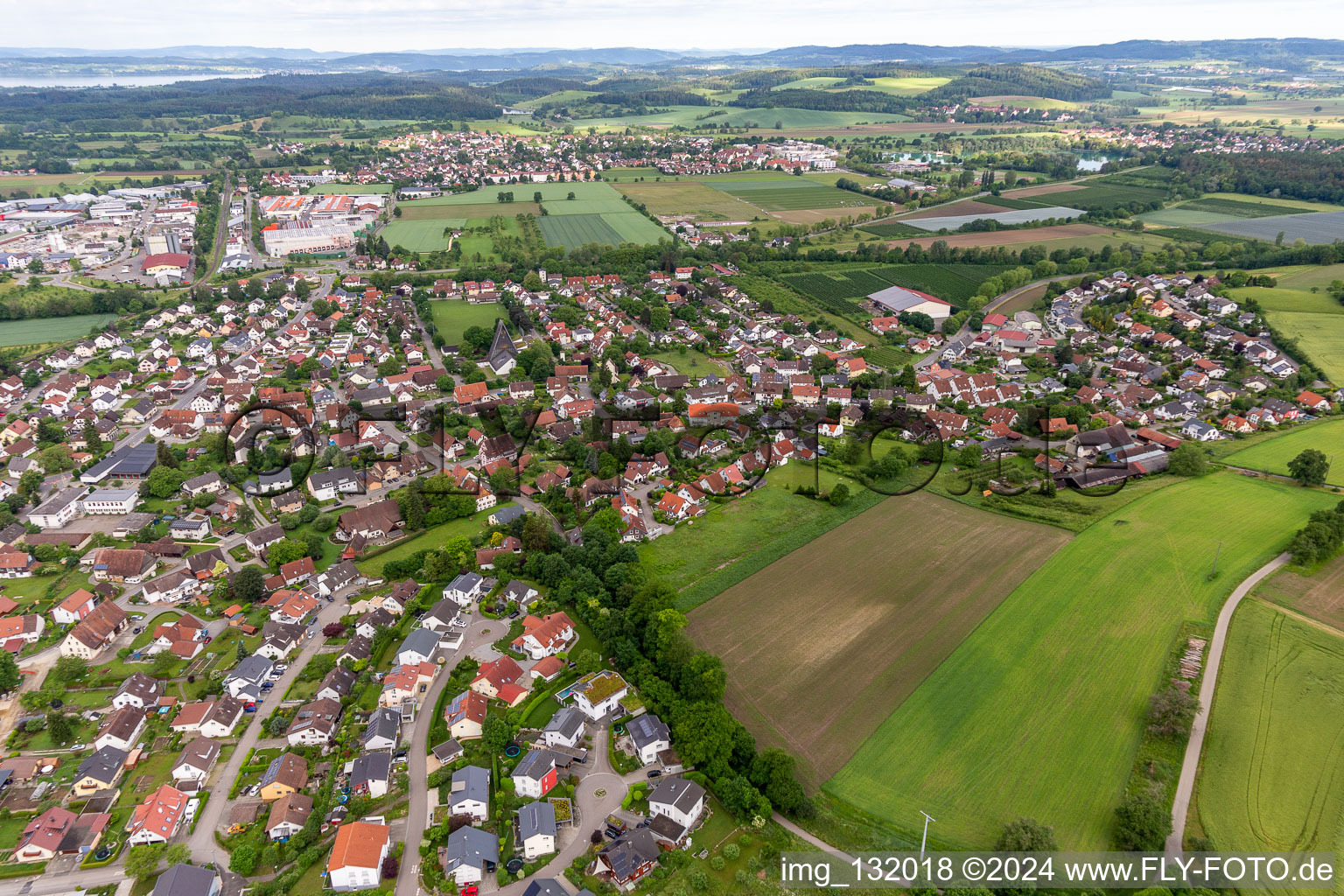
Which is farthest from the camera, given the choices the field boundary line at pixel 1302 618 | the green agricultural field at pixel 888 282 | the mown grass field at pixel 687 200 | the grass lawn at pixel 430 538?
the mown grass field at pixel 687 200

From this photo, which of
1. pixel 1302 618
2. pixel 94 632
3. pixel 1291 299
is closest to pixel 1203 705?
pixel 1302 618

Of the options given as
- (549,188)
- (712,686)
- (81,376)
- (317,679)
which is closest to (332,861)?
(317,679)

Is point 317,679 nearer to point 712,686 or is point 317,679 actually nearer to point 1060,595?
point 712,686

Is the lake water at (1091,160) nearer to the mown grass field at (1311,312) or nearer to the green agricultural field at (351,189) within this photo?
the mown grass field at (1311,312)

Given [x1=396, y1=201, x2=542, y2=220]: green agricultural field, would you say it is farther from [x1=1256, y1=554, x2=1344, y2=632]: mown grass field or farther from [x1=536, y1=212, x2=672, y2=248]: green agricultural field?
[x1=1256, y1=554, x2=1344, y2=632]: mown grass field

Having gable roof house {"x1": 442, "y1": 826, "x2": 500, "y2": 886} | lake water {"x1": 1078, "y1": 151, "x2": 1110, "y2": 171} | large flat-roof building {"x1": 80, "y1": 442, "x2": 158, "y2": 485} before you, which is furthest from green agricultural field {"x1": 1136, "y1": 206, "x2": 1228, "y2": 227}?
large flat-roof building {"x1": 80, "y1": 442, "x2": 158, "y2": 485}

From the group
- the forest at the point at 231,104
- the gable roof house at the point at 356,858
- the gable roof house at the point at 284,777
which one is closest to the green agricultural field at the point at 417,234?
the gable roof house at the point at 284,777
